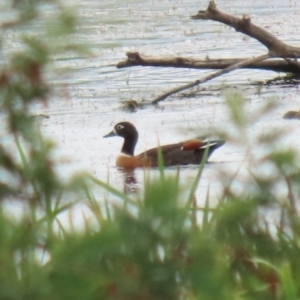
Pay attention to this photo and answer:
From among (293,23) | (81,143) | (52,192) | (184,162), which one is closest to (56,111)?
(81,143)

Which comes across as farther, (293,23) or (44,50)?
(293,23)

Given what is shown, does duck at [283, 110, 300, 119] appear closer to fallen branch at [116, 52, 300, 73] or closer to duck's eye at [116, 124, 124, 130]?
fallen branch at [116, 52, 300, 73]

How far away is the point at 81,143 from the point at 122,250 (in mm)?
7037

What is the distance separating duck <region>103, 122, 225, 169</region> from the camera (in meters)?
7.70

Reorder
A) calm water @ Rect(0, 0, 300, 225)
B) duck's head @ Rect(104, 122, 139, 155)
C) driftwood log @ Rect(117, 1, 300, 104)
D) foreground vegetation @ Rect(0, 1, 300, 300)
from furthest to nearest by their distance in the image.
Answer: driftwood log @ Rect(117, 1, 300, 104), duck's head @ Rect(104, 122, 139, 155), calm water @ Rect(0, 0, 300, 225), foreground vegetation @ Rect(0, 1, 300, 300)

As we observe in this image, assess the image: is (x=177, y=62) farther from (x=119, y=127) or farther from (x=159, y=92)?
(x=119, y=127)

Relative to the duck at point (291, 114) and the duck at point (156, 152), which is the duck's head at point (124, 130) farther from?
the duck at point (291, 114)

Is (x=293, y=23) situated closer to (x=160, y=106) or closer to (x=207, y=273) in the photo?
(x=160, y=106)

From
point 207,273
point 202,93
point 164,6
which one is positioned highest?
point 207,273

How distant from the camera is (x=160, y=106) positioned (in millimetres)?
9836

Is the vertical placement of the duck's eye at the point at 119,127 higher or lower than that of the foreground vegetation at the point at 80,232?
lower

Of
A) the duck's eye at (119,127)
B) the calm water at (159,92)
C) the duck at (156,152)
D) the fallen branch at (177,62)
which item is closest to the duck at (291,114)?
the calm water at (159,92)

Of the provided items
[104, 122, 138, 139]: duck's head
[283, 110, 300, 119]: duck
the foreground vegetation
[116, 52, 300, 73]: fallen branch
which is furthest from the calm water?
the foreground vegetation

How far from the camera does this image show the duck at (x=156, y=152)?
303 inches
